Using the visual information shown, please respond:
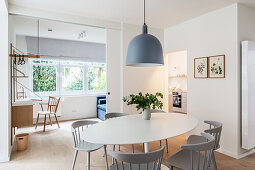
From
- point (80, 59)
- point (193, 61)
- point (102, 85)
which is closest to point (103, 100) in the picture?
point (102, 85)

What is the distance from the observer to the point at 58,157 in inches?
121

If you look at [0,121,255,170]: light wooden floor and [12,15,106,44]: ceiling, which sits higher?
[12,15,106,44]: ceiling

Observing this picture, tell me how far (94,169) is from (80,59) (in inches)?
170

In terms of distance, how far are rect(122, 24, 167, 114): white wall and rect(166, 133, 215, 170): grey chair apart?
2.27m

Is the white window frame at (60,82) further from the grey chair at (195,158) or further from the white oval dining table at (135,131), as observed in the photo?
the grey chair at (195,158)

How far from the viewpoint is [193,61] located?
3773mm

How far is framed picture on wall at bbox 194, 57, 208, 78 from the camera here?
349 centimetres

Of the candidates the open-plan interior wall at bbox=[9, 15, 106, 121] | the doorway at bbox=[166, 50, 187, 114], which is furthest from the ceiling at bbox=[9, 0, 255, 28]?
the doorway at bbox=[166, 50, 187, 114]

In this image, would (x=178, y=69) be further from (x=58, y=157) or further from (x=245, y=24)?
(x=58, y=157)

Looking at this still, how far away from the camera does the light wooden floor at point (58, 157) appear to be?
2.74m

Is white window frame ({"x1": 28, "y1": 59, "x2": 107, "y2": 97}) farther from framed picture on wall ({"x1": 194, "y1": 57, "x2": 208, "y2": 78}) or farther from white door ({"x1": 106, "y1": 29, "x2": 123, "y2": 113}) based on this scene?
framed picture on wall ({"x1": 194, "y1": 57, "x2": 208, "y2": 78})

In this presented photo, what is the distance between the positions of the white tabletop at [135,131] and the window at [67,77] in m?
4.22
